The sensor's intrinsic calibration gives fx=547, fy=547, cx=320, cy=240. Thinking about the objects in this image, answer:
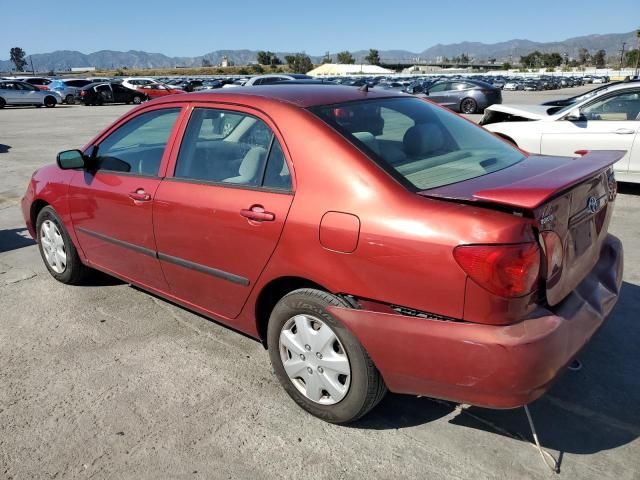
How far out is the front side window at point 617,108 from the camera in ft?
23.2

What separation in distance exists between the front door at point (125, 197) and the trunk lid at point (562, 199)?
1.91m

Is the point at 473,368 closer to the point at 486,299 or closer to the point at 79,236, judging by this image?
the point at 486,299

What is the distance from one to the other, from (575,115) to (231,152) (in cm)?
587

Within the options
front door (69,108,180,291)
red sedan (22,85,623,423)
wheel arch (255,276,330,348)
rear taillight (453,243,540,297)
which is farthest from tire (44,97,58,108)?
rear taillight (453,243,540,297)

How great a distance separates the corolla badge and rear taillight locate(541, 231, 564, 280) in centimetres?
41

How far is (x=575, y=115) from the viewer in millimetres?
7355

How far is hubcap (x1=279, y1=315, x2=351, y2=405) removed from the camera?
257cm

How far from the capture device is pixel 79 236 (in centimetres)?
418

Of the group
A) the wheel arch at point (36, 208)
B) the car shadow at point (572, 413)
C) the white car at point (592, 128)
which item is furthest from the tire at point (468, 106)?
the car shadow at point (572, 413)

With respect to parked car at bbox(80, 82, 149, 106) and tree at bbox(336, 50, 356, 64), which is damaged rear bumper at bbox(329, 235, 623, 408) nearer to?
parked car at bbox(80, 82, 149, 106)

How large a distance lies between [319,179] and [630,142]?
234 inches

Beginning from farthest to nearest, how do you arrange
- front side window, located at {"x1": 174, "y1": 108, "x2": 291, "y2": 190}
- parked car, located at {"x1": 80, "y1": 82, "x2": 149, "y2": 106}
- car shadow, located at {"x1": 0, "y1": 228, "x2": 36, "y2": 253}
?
parked car, located at {"x1": 80, "y1": 82, "x2": 149, "y2": 106} < car shadow, located at {"x1": 0, "y1": 228, "x2": 36, "y2": 253} < front side window, located at {"x1": 174, "y1": 108, "x2": 291, "y2": 190}

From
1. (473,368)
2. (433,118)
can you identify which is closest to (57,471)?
(473,368)

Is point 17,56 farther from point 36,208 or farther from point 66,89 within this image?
point 36,208
